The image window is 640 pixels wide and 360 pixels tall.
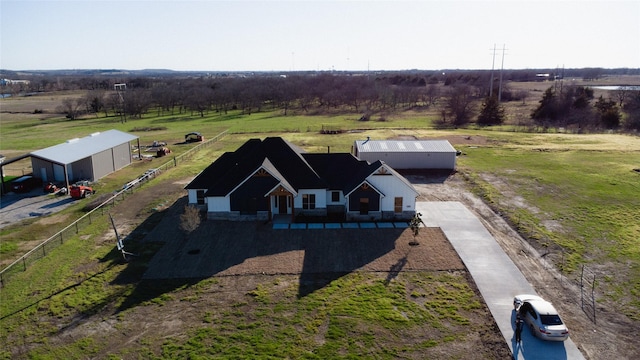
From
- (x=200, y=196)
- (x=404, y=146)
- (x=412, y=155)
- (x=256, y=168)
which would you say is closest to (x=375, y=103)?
(x=404, y=146)

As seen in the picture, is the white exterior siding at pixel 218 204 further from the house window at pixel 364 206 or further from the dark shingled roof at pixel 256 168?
the house window at pixel 364 206

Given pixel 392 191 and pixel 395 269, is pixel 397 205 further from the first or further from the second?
pixel 395 269

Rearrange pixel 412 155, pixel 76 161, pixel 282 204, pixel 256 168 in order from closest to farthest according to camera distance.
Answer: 1. pixel 256 168
2. pixel 282 204
3. pixel 76 161
4. pixel 412 155

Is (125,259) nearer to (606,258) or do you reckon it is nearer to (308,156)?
(308,156)

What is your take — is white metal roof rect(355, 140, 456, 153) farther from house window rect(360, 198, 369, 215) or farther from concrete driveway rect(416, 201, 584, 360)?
house window rect(360, 198, 369, 215)

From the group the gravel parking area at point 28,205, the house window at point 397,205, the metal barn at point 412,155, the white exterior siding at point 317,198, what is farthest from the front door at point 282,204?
the gravel parking area at point 28,205

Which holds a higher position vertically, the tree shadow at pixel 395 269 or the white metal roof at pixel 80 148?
the white metal roof at pixel 80 148

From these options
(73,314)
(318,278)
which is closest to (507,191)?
(318,278)
